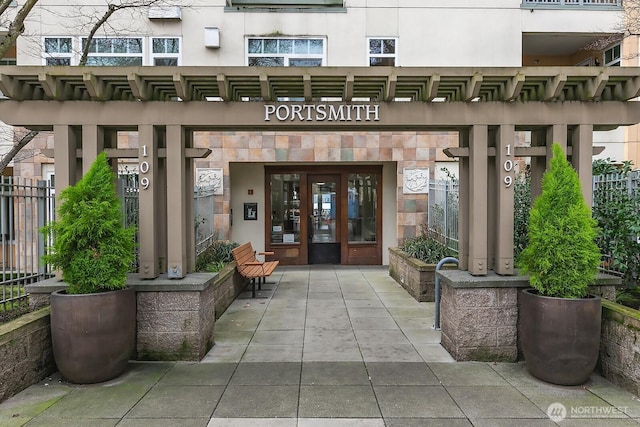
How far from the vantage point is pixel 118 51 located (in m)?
12.8

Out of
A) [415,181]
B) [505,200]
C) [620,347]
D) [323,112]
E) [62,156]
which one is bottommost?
[620,347]

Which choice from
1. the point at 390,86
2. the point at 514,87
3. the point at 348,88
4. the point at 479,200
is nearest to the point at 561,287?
the point at 479,200

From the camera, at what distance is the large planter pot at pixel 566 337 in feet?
15.2

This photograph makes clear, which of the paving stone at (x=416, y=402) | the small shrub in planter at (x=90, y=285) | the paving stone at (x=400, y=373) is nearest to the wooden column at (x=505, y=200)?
the paving stone at (x=400, y=373)

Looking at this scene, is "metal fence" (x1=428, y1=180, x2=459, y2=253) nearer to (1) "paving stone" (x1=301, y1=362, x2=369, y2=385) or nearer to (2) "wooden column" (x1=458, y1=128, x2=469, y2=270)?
(2) "wooden column" (x1=458, y1=128, x2=469, y2=270)

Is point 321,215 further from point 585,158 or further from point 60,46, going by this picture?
point 585,158

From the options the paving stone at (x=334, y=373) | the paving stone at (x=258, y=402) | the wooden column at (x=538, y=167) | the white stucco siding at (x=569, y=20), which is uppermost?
the white stucco siding at (x=569, y=20)

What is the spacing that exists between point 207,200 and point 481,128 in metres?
7.82

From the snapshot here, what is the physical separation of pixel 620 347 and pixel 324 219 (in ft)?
33.7

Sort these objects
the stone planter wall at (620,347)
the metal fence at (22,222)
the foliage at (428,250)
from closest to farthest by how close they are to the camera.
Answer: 1. the stone planter wall at (620,347)
2. the metal fence at (22,222)
3. the foliage at (428,250)

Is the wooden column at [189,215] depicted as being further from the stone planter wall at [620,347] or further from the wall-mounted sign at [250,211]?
the wall-mounted sign at [250,211]

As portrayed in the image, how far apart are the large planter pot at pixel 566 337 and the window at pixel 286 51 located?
10012 mm

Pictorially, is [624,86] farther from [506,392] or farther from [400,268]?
[400,268]

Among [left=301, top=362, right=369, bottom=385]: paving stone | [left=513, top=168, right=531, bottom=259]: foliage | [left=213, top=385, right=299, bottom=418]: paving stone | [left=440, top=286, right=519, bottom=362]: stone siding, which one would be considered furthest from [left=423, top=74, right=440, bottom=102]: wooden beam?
[left=213, top=385, right=299, bottom=418]: paving stone
